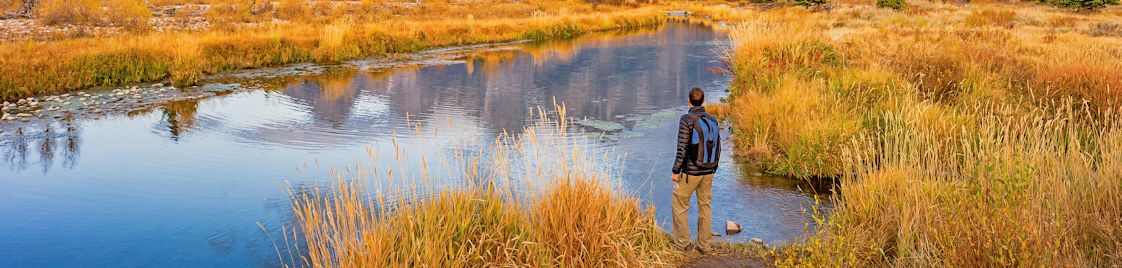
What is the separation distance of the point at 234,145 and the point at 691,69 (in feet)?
40.7

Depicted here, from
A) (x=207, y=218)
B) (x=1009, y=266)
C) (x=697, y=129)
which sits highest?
(x=697, y=129)

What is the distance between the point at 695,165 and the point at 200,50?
1593cm

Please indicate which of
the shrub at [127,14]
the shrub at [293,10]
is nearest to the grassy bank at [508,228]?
the shrub at [127,14]

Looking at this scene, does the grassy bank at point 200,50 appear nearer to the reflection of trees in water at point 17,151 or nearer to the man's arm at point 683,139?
the reflection of trees in water at point 17,151

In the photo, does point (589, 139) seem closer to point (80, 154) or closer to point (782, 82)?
point (782, 82)

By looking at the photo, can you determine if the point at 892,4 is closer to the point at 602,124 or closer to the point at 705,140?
the point at 602,124

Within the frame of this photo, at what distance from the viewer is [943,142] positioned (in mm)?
9203

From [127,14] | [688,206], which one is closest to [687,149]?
[688,206]

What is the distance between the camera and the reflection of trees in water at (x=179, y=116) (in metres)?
12.3

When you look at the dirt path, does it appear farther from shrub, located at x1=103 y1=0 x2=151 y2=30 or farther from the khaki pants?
shrub, located at x1=103 y1=0 x2=151 y2=30

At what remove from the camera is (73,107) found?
13.8 m

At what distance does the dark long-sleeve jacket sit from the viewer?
5.84m

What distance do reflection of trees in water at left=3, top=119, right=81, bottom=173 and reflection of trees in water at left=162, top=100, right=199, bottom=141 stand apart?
3.94ft

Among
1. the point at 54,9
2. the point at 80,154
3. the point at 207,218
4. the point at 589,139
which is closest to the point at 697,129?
the point at 207,218
